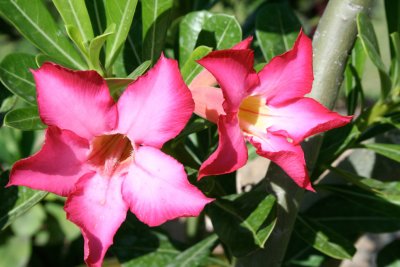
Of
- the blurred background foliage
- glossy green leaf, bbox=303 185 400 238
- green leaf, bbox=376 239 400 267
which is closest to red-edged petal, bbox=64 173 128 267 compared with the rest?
the blurred background foliage

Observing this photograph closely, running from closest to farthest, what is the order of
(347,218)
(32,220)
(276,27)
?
(276,27)
(347,218)
(32,220)

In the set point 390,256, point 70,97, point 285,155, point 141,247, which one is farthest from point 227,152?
point 390,256

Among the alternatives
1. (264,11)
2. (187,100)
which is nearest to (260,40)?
(264,11)

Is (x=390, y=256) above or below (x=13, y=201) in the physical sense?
below

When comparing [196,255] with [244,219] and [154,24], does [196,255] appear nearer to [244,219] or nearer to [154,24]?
[244,219]

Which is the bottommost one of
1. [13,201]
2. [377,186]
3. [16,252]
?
[16,252]

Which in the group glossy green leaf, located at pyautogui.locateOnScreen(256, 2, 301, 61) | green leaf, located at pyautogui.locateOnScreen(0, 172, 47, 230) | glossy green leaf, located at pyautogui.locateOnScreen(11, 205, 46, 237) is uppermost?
glossy green leaf, located at pyautogui.locateOnScreen(256, 2, 301, 61)

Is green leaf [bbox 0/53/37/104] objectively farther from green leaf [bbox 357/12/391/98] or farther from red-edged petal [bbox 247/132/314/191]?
green leaf [bbox 357/12/391/98]
